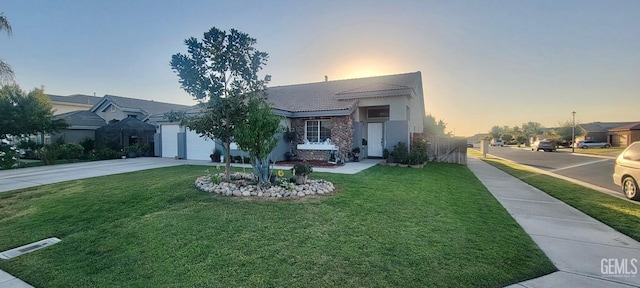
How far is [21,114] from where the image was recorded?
1517 centimetres

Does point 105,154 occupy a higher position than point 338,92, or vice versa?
point 338,92

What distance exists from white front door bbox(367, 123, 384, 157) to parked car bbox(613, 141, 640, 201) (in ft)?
32.9

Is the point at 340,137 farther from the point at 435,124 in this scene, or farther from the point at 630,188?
the point at 435,124

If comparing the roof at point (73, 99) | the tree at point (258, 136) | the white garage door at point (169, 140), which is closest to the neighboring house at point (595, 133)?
the tree at point (258, 136)

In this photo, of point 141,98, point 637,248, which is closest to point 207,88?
point 637,248

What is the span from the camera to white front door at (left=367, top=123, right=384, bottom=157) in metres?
16.5

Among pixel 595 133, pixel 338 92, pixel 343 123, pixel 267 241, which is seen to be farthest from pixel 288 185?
pixel 595 133

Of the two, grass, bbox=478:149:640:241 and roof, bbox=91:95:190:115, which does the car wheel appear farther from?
roof, bbox=91:95:190:115

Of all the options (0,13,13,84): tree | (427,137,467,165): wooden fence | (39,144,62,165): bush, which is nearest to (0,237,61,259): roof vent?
(0,13,13,84): tree

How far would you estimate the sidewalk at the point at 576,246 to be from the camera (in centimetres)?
312

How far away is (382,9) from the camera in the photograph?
1169 centimetres

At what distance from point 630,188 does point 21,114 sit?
28.4 meters

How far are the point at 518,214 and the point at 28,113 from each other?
80.2ft

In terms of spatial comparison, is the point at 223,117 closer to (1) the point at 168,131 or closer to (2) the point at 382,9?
(2) the point at 382,9
